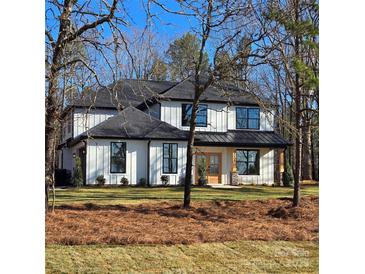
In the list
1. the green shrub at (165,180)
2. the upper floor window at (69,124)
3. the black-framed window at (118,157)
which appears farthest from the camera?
the black-framed window at (118,157)

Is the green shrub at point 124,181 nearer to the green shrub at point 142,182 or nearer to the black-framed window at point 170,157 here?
the green shrub at point 142,182

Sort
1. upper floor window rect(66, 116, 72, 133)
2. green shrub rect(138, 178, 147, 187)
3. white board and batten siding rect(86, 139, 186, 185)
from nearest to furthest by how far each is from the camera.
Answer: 1. upper floor window rect(66, 116, 72, 133)
2. white board and batten siding rect(86, 139, 186, 185)
3. green shrub rect(138, 178, 147, 187)

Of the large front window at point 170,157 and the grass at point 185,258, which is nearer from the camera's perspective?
the grass at point 185,258

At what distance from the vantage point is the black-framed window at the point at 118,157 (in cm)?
880

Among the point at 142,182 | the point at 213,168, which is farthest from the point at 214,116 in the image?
the point at 142,182

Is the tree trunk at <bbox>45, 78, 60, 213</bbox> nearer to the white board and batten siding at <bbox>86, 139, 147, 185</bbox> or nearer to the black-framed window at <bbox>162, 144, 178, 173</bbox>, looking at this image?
the white board and batten siding at <bbox>86, 139, 147, 185</bbox>

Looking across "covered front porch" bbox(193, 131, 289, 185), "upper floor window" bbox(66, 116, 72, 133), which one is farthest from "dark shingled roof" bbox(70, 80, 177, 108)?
"covered front porch" bbox(193, 131, 289, 185)

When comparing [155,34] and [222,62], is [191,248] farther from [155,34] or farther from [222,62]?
[222,62]

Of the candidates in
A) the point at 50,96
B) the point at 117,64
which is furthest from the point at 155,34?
the point at 50,96

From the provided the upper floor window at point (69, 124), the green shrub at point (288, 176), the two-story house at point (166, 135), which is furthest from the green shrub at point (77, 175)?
the green shrub at point (288, 176)

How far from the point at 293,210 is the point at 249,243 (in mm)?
1355

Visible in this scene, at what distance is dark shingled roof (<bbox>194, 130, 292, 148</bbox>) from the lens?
670 cm
